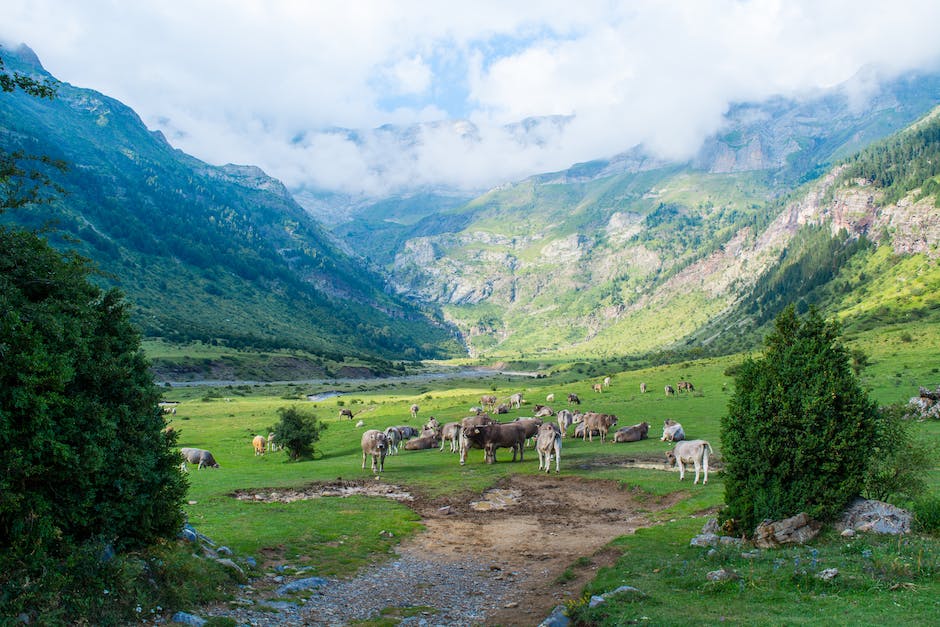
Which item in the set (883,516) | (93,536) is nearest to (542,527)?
(883,516)

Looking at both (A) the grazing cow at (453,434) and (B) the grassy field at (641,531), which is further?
(A) the grazing cow at (453,434)

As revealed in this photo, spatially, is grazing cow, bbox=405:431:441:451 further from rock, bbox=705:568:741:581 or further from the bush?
rock, bbox=705:568:741:581

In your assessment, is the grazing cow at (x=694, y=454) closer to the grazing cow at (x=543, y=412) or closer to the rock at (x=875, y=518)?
the rock at (x=875, y=518)

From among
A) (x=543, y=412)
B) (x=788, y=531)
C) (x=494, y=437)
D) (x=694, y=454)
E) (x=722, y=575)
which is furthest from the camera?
(x=543, y=412)

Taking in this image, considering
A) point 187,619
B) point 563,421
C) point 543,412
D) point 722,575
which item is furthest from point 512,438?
point 187,619

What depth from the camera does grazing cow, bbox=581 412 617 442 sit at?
1758 inches

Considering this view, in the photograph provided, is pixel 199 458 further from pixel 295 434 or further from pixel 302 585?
pixel 302 585

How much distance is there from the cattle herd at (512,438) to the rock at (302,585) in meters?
19.2

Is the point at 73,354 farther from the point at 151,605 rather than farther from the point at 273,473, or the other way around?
the point at 273,473

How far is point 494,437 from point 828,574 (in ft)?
91.7

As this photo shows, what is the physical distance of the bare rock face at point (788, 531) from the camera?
14.7 meters

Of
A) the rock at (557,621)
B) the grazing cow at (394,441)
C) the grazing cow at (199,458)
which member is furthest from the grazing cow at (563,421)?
the rock at (557,621)

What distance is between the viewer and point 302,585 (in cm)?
1544

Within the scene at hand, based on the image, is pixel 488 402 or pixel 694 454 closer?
pixel 694 454
